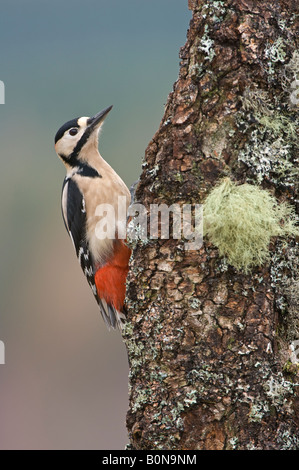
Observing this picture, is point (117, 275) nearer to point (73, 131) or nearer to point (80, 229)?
point (80, 229)

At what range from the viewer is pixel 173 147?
6.73ft

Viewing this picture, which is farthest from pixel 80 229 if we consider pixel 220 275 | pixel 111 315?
pixel 220 275

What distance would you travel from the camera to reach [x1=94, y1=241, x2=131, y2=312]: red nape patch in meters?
3.05

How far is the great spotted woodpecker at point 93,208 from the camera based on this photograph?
308 centimetres

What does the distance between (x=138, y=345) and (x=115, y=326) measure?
1133mm

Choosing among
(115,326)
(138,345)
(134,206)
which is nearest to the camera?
(138,345)

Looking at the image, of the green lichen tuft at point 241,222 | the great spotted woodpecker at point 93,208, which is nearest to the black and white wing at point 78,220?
the great spotted woodpecker at point 93,208

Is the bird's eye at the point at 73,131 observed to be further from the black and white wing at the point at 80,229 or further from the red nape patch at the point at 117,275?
the red nape patch at the point at 117,275

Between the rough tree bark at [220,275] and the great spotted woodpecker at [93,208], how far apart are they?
3.18 ft

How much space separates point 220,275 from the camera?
197 centimetres

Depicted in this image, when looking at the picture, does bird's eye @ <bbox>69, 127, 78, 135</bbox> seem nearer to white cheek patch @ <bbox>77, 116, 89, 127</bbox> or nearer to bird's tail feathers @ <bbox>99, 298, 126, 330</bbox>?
white cheek patch @ <bbox>77, 116, 89, 127</bbox>

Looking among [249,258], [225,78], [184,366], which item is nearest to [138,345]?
[184,366]

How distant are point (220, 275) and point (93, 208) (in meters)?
1.38

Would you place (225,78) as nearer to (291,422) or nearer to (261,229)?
(261,229)
